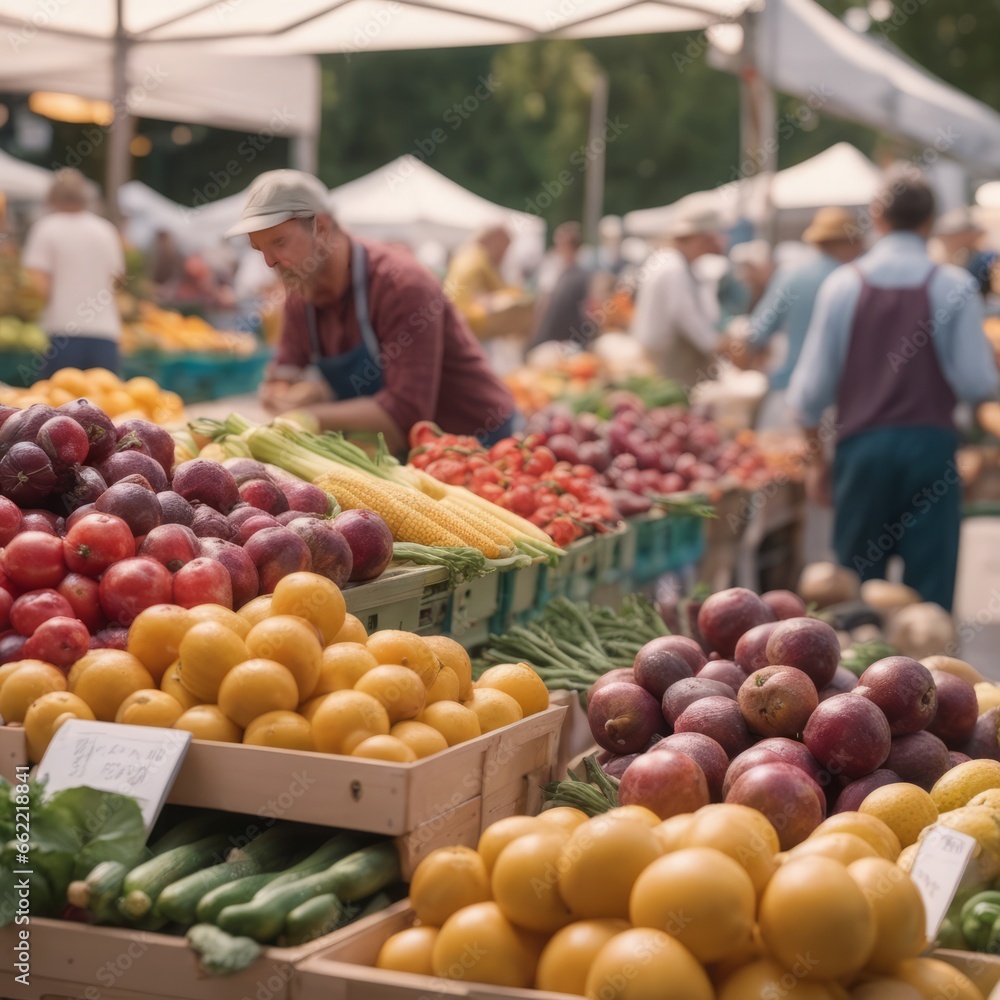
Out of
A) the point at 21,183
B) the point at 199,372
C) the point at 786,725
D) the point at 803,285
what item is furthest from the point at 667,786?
the point at 21,183

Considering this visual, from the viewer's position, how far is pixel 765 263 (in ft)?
29.0

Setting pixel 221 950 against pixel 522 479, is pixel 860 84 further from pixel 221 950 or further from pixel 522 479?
pixel 221 950

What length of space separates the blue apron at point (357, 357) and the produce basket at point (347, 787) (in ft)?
8.11

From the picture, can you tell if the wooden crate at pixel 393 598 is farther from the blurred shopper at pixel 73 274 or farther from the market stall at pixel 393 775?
the blurred shopper at pixel 73 274

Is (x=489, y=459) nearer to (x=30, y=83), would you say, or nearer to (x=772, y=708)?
(x=772, y=708)

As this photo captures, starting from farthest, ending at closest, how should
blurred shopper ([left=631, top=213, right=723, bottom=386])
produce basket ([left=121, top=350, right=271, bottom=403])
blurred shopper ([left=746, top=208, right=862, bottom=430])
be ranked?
1. produce basket ([left=121, top=350, right=271, bottom=403])
2. blurred shopper ([left=631, top=213, right=723, bottom=386])
3. blurred shopper ([left=746, top=208, right=862, bottom=430])

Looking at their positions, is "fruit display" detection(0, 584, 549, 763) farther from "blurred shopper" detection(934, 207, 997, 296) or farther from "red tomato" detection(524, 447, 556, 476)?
"blurred shopper" detection(934, 207, 997, 296)

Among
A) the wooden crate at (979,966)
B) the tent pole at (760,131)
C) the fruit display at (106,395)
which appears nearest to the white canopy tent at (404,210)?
the tent pole at (760,131)

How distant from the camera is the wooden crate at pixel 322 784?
79.1 inches

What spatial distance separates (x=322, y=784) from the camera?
6.68ft

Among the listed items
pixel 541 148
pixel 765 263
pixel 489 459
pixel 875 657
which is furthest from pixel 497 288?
pixel 541 148

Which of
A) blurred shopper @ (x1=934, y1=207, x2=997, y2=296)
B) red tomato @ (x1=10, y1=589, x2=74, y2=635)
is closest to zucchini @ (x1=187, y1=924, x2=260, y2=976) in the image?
red tomato @ (x1=10, y1=589, x2=74, y2=635)

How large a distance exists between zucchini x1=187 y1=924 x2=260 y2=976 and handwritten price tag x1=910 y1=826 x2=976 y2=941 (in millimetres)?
996

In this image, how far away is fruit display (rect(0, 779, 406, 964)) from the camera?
1890 millimetres
